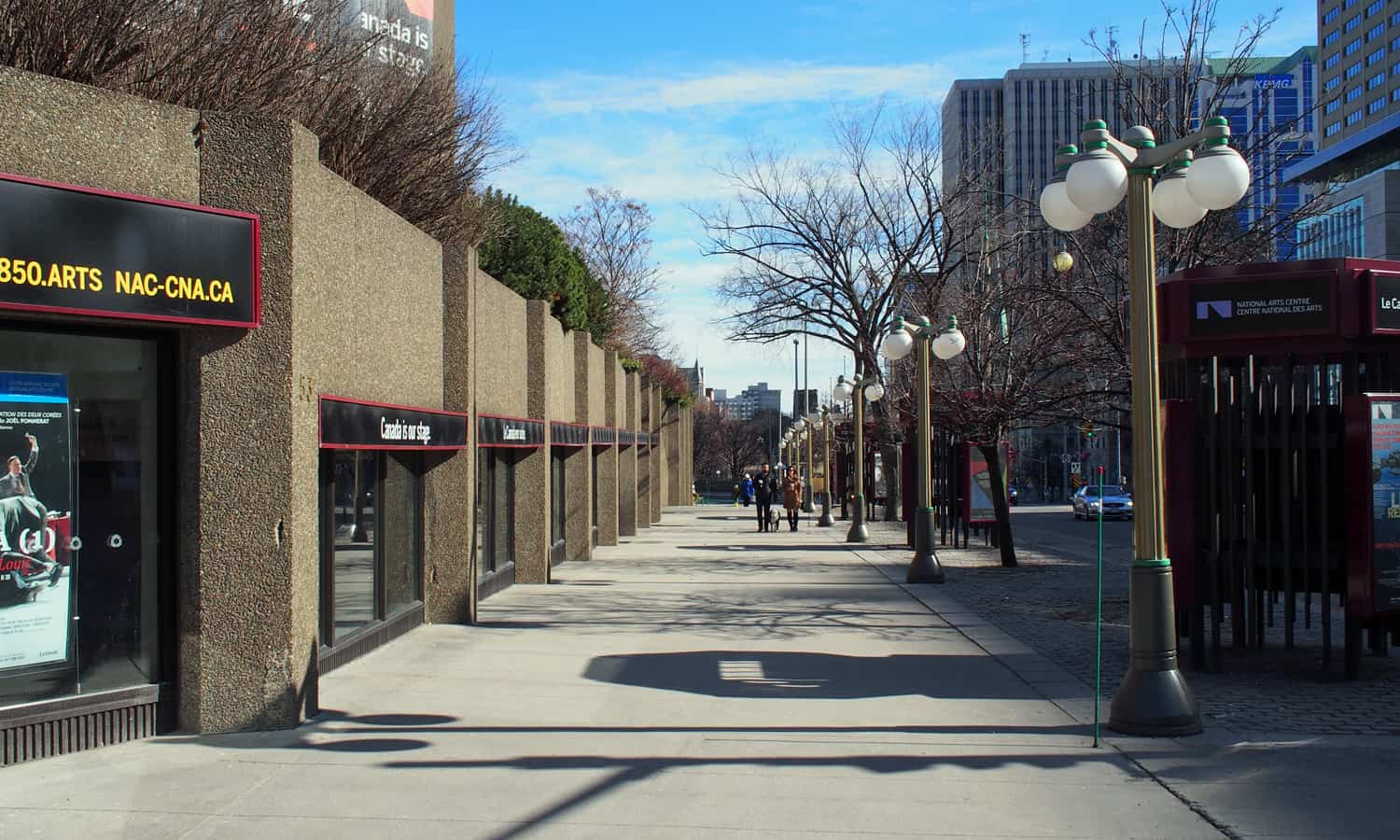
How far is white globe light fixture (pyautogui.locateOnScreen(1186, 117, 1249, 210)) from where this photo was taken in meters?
7.77

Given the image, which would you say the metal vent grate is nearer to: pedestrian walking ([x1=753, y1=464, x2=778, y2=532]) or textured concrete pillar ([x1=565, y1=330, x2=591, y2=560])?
textured concrete pillar ([x1=565, y1=330, x2=591, y2=560])

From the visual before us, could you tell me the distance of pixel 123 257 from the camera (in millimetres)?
7551

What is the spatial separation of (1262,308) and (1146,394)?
9.54ft

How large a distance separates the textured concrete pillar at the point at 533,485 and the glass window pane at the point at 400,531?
194 inches

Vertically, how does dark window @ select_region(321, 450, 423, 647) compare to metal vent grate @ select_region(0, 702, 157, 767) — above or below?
above

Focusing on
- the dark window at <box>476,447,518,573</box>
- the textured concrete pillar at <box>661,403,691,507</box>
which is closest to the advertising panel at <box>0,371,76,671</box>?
the dark window at <box>476,447,518,573</box>

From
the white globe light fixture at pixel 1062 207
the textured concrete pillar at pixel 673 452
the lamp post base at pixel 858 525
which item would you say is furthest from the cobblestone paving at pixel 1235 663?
the textured concrete pillar at pixel 673 452

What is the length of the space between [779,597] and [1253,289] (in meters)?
8.53

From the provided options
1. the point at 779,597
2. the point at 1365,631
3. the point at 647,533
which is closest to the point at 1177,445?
the point at 1365,631

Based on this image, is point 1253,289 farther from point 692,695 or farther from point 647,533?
point 647,533

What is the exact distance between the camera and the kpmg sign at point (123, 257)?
23.0 feet

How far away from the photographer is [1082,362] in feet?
55.1

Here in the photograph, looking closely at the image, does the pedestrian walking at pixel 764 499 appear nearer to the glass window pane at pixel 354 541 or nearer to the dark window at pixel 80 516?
the glass window pane at pixel 354 541

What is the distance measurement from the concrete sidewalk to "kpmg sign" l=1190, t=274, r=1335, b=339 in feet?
11.2
